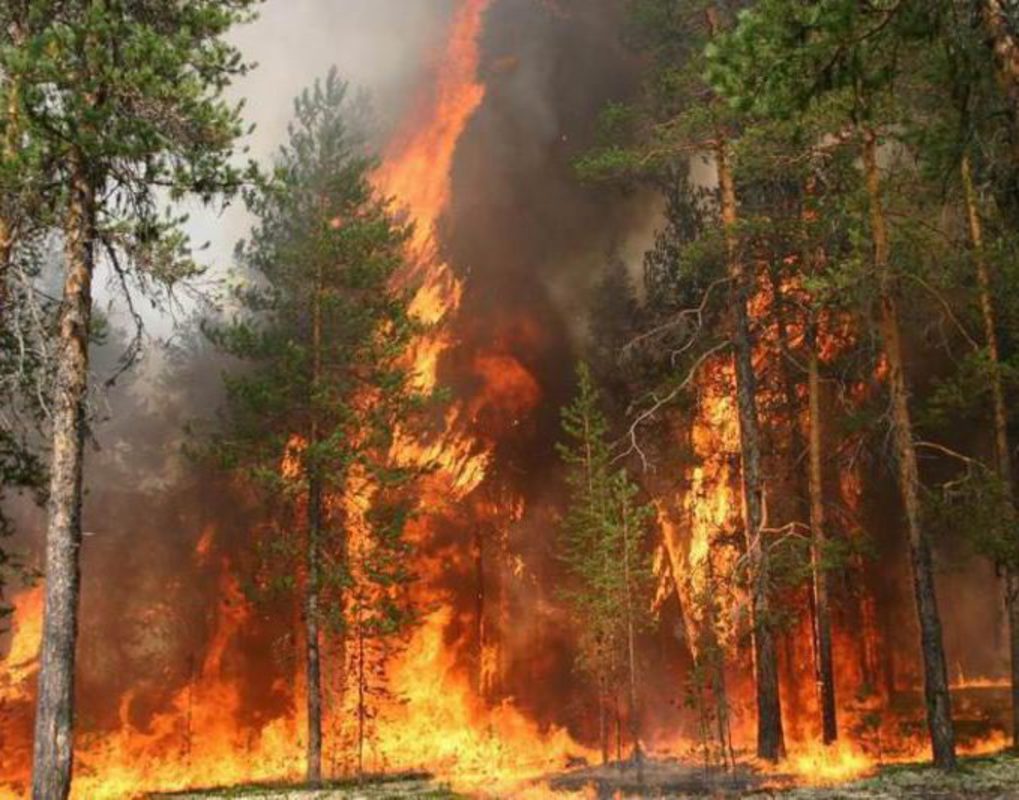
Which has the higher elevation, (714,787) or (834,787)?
(834,787)

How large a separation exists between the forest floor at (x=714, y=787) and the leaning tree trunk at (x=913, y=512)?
821mm

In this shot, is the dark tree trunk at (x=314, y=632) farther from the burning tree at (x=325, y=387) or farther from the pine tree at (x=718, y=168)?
the pine tree at (x=718, y=168)

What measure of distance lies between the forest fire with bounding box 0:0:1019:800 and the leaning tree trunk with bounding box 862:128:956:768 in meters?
0.08

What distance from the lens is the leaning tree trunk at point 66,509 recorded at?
10.6m

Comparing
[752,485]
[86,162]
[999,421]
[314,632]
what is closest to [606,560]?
[752,485]

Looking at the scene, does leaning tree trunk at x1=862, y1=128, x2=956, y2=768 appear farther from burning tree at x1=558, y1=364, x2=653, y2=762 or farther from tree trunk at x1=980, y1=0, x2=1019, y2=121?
burning tree at x1=558, y1=364, x2=653, y2=762

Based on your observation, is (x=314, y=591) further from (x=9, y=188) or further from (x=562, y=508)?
(x=562, y=508)

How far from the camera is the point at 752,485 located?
1973 cm

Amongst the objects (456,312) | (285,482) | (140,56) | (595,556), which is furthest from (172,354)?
(140,56)

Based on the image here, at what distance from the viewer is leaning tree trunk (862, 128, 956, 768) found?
1458 cm

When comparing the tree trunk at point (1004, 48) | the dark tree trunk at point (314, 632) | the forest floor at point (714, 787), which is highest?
the tree trunk at point (1004, 48)

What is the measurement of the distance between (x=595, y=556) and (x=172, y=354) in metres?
27.8

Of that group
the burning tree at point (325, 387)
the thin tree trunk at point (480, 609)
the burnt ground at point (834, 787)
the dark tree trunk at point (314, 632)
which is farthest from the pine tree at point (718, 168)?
the thin tree trunk at point (480, 609)

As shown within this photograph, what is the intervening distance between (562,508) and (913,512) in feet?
75.4
